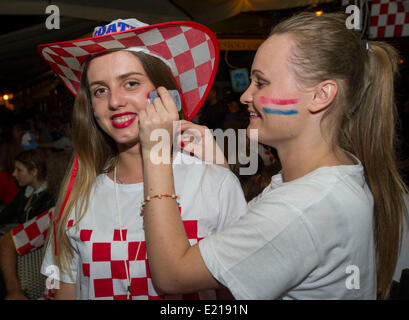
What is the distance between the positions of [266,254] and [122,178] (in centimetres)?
68

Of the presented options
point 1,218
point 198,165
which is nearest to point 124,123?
point 198,165

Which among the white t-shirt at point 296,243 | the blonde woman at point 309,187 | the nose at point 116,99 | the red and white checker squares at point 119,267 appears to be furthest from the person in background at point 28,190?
the white t-shirt at point 296,243

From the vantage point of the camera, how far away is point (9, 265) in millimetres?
2002

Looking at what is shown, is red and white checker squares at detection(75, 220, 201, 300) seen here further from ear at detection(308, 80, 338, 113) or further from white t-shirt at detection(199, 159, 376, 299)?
ear at detection(308, 80, 338, 113)

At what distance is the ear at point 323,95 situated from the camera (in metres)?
0.98

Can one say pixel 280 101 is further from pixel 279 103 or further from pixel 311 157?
pixel 311 157

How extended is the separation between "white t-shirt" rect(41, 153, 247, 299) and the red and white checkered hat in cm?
35

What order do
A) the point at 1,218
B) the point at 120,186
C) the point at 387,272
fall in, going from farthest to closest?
the point at 1,218
the point at 120,186
the point at 387,272

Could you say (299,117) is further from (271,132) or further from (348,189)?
(348,189)

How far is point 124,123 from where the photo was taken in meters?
1.17

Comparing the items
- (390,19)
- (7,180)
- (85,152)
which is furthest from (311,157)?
(7,180)

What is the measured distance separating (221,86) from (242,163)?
8.39m

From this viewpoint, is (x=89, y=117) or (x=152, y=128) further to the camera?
(x=89, y=117)
